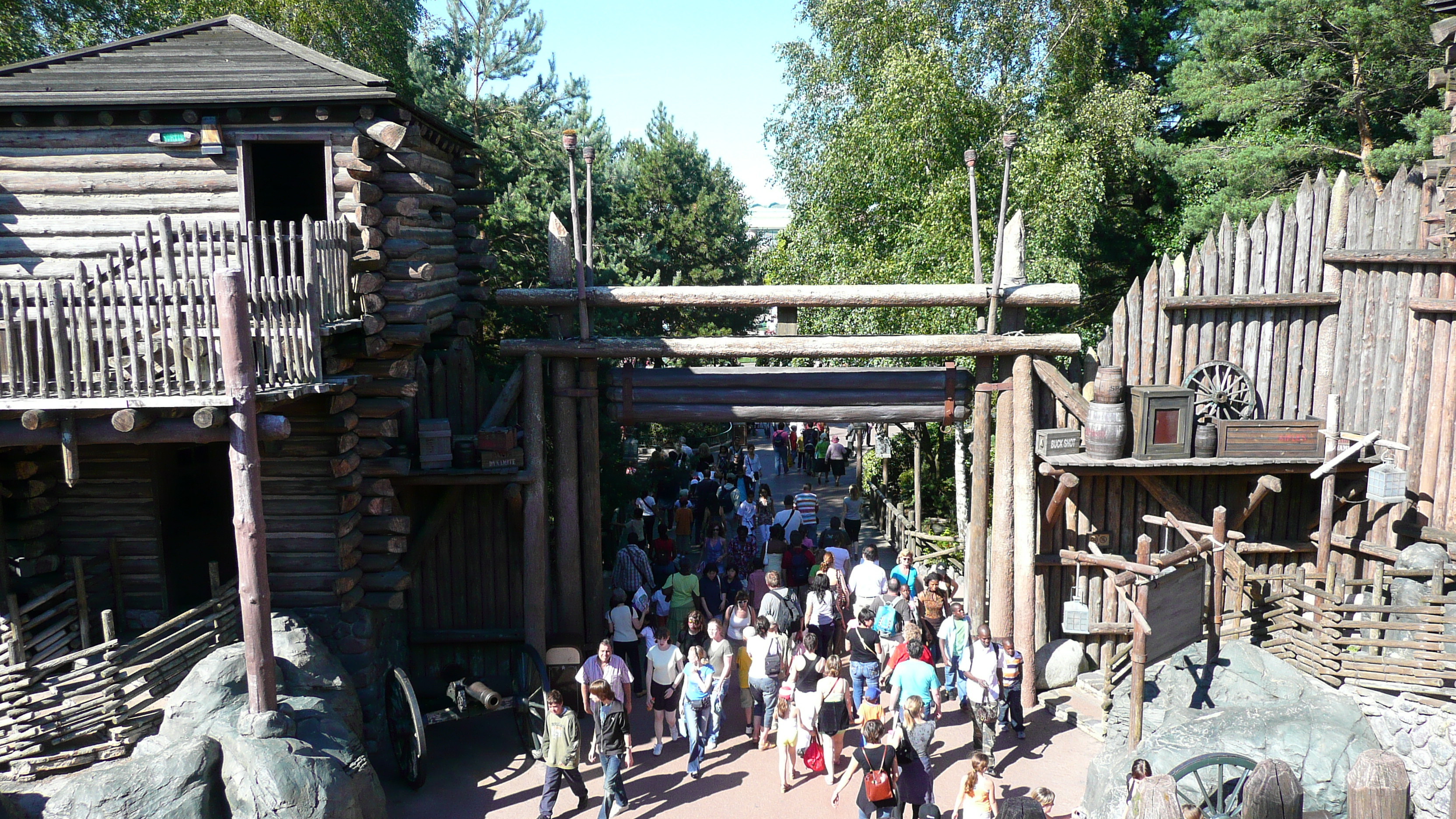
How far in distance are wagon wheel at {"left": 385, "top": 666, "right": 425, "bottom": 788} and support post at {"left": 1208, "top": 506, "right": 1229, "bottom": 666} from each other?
7888 mm

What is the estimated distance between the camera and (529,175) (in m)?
17.1

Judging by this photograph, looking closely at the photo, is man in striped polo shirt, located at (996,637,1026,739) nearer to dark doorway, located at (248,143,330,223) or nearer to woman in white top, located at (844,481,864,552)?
woman in white top, located at (844,481,864,552)

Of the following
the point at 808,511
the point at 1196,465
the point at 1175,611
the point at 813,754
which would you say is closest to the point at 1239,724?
the point at 1175,611

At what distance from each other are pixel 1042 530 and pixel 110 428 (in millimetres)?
9474

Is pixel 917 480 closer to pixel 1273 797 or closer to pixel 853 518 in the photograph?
pixel 853 518

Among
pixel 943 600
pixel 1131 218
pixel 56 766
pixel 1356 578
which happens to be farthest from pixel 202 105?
pixel 1131 218

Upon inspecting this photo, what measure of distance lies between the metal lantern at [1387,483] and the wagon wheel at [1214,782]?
367cm

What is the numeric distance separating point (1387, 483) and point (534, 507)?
9077 millimetres

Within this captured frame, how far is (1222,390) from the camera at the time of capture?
1120 cm

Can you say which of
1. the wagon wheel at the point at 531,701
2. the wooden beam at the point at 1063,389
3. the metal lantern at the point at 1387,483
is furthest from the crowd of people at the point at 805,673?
the metal lantern at the point at 1387,483

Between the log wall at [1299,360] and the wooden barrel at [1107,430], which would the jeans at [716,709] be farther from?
the wooden barrel at [1107,430]

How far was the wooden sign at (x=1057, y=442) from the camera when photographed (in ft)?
34.9

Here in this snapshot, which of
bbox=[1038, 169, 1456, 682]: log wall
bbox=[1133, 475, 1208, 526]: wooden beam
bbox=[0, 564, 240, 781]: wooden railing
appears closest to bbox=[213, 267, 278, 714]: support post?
bbox=[0, 564, 240, 781]: wooden railing

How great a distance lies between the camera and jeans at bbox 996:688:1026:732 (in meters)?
10.2
